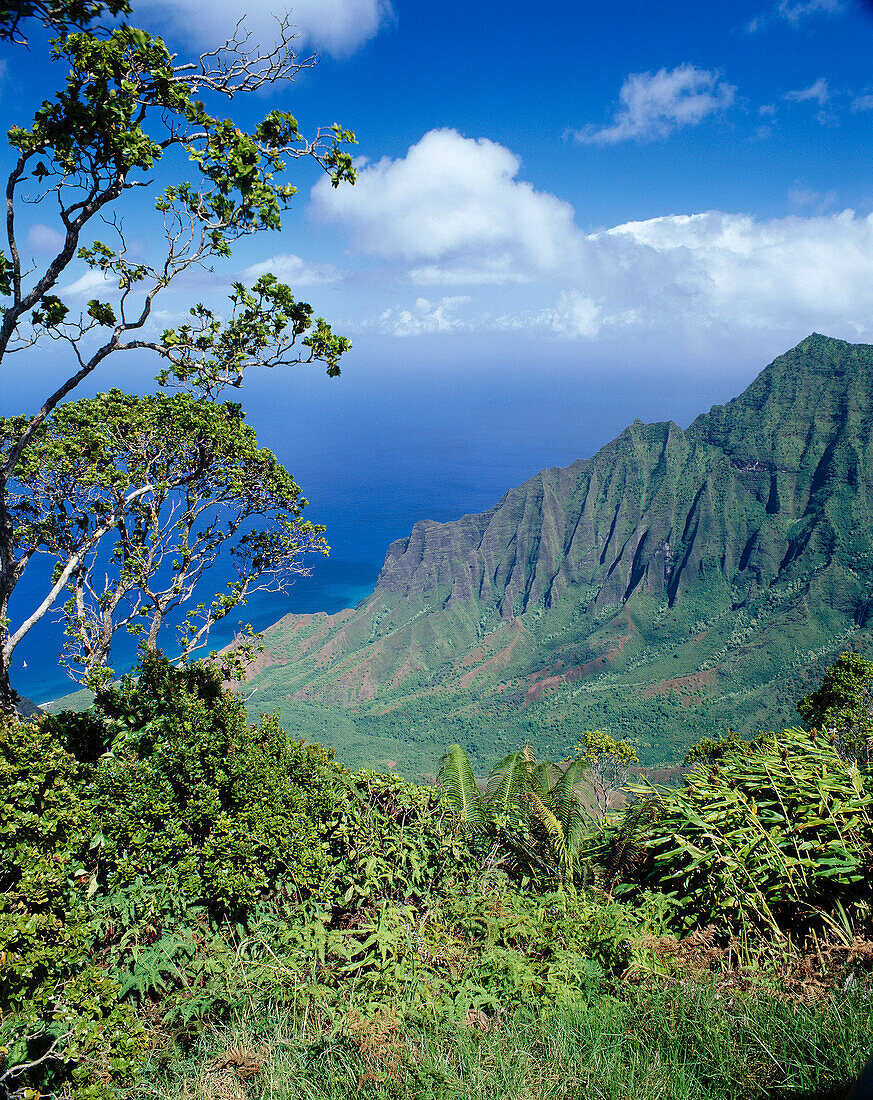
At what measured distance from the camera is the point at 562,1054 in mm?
3230

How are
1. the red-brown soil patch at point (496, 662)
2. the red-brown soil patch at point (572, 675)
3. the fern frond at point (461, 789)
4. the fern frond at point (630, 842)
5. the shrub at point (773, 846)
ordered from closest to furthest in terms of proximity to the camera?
the shrub at point (773, 846) → the fern frond at point (630, 842) → the fern frond at point (461, 789) → the red-brown soil patch at point (572, 675) → the red-brown soil patch at point (496, 662)

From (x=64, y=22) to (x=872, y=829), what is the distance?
8.00 meters

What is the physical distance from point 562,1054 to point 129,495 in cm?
719

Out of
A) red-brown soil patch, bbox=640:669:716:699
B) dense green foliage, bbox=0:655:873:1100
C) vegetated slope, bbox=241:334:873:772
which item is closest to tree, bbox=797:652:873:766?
dense green foliage, bbox=0:655:873:1100

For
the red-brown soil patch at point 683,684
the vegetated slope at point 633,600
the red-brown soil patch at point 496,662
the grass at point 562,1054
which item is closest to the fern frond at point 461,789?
the grass at point 562,1054

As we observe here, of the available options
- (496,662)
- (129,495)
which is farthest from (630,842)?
(496,662)

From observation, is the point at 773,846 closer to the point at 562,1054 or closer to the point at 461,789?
the point at 562,1054

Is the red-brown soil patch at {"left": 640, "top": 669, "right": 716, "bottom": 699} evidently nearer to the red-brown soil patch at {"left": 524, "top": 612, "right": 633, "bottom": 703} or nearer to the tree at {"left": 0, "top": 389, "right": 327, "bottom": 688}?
the red-brown soil patch at {"left": 524, "top": 612, "right": 633, "bottom": 703}

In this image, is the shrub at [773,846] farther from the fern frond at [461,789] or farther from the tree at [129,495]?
the tree at [129,495]

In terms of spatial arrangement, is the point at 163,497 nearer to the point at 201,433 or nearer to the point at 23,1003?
the point at 201,433

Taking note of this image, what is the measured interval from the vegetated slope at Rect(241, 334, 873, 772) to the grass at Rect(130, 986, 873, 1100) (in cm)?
6854

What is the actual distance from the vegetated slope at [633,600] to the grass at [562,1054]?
68542 mm

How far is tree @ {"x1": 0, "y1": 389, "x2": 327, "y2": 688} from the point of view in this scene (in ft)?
24.2

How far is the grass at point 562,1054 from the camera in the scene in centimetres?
289
